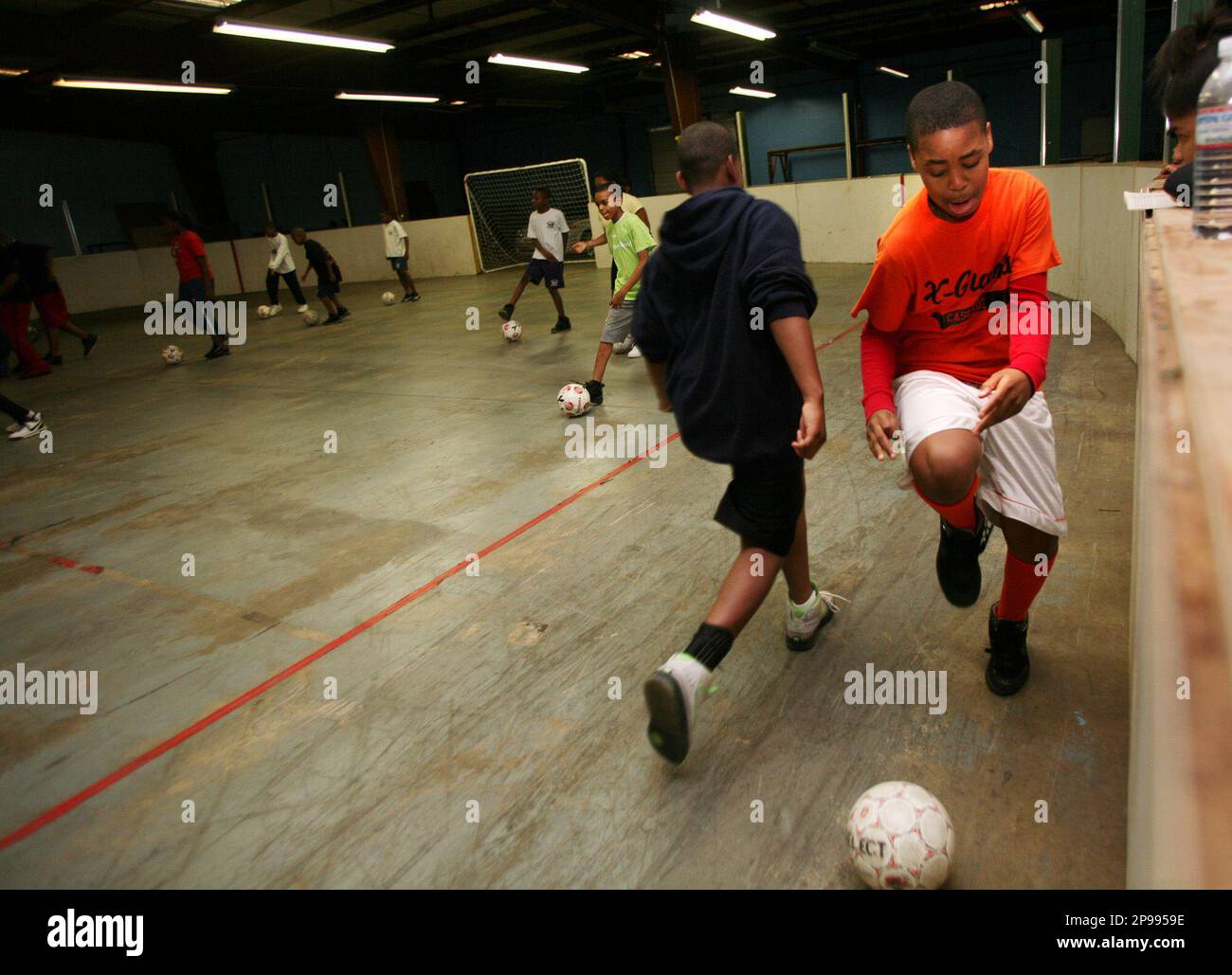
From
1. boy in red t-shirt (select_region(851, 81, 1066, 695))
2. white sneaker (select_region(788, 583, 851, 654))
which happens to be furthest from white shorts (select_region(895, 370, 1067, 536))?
white sneaker (select_region(788, 583, 851, 654))

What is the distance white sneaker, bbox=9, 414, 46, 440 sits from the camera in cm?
753

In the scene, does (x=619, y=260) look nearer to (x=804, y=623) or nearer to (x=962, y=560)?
(x=804, y=623)

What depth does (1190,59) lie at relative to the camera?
2.87 meters

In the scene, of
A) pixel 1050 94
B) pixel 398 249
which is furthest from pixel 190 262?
pixel 1050 94

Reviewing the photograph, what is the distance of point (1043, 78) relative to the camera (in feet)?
30.4

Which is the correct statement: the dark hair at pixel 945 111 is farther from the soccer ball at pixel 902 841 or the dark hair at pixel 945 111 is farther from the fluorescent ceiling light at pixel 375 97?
the fluorescent ceiling light at pixel 375 97

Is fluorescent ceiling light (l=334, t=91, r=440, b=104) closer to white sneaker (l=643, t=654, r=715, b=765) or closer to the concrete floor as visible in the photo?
the concrete floor

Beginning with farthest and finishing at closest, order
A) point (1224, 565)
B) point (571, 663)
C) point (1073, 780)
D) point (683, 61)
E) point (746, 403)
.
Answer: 1. point (683, 61)
2. point (571, 663)
3. point (746, 403)
4. point (1073, 780)
5. point (1224, 565)

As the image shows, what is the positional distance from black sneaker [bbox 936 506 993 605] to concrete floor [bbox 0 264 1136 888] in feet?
→ 1.18

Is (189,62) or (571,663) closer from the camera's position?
(571,663)

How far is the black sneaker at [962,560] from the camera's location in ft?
7.79

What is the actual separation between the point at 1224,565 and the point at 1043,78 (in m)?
11.0

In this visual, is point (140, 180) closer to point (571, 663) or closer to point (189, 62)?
point (189, 62)
